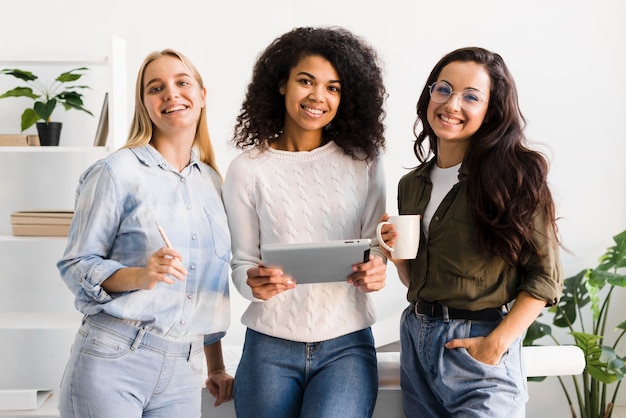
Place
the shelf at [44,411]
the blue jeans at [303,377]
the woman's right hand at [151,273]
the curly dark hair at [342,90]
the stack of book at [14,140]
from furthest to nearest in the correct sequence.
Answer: the stack of book at [14,140]
the shelf at [44,411]
the curly dark hair at [342,90]
the blue jeans at [303,377]
the woman's right hand at [151,273]

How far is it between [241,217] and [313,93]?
0.35 m

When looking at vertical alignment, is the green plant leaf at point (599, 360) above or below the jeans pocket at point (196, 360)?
below

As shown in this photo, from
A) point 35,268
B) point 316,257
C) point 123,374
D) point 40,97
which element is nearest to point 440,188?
point 316,257

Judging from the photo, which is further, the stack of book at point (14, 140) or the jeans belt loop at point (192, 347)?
the stack of book at point (14, 140)

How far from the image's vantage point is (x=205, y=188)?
167 cm

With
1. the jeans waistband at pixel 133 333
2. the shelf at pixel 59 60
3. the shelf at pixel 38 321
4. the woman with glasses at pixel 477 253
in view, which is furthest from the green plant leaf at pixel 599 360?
the shelf at pixel 59 60

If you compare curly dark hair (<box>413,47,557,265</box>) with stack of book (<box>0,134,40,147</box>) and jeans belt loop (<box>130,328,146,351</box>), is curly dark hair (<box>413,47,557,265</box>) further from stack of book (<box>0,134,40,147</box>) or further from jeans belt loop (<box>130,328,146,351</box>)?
stack of book (<box>0,134,40,147</box>)

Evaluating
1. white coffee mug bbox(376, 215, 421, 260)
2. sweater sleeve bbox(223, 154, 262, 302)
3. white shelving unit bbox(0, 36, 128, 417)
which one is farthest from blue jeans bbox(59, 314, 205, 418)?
white shelving unit bbox(0, 36, 128, 417)

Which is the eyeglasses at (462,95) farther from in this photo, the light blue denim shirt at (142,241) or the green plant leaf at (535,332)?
the green plant leaf at (535,332)

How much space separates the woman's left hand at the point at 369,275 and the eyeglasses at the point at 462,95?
384 millimetres

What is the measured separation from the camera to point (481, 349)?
1.48 metres

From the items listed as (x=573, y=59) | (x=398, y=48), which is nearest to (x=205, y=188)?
(x=398, y=48)

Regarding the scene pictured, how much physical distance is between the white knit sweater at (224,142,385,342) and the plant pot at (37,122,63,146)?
4.46 feet

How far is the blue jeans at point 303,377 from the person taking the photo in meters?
1.60
